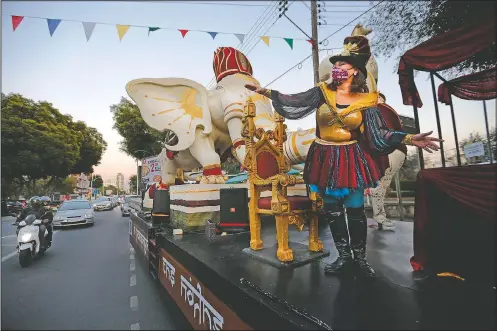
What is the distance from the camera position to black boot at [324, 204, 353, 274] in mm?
1775

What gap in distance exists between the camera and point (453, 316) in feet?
3.71

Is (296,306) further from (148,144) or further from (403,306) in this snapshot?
(148,144)

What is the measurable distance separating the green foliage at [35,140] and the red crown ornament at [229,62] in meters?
15.1

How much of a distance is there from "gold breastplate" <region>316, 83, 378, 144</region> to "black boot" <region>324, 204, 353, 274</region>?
505 millimetres

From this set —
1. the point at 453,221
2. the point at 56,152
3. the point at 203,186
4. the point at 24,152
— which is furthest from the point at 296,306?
the point at 56,152

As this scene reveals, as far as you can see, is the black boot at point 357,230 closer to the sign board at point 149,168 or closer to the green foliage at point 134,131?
the sign board at point 149,168

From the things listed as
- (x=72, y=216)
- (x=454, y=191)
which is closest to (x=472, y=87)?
(x=454, y=191)

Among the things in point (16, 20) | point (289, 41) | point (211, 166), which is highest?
point (289, 41)

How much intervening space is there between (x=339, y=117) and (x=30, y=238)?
5.97 meters

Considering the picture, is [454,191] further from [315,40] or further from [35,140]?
[35,140]

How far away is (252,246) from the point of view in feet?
7.72

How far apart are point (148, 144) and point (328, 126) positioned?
2048 centimetres

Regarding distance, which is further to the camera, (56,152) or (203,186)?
(56,152)

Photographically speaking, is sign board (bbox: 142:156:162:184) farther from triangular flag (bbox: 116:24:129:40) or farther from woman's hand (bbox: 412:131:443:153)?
woman's hand (bbox: 412:131:443:153)
